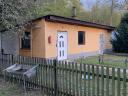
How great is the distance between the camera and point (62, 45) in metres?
22.1

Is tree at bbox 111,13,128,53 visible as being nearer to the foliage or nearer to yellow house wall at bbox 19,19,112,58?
yellow house wall at bbox 19,19,112,58

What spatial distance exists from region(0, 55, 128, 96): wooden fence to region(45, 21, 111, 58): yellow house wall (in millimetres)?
9941

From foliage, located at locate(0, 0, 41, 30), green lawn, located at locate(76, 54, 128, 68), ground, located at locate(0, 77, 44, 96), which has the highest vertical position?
foliage, located at locate(0, 0, 41, 30)

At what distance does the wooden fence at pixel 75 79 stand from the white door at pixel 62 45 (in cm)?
1106

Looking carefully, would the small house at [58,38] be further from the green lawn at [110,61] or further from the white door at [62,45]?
the green lawn at [110,61]

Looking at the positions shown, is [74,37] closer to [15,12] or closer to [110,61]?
[110,61]

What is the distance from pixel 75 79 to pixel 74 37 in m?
15.2

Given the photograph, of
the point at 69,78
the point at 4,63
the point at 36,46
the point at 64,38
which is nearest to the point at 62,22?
the point at 64,38

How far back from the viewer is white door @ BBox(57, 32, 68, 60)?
21.8m

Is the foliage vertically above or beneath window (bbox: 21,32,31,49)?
above

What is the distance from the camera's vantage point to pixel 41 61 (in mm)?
9539

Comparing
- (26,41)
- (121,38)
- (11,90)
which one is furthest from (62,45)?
(11,90)

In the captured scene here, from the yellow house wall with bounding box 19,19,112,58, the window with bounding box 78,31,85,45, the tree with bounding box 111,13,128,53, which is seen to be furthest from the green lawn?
the tree with bounding box 111,13,128,53

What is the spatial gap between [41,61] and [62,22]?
12.4 m
